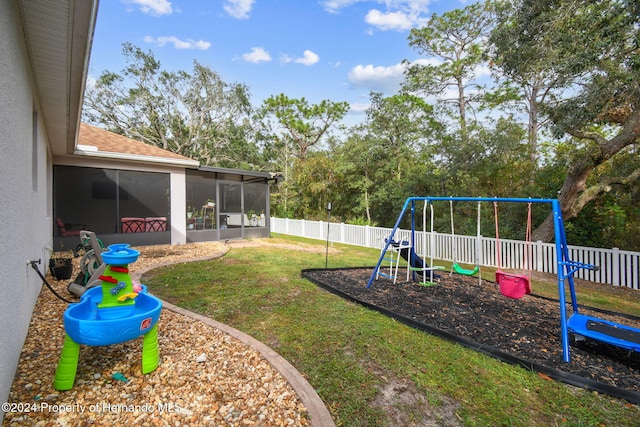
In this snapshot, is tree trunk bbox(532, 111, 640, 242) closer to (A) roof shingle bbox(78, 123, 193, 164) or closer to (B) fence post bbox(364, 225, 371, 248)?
(B) fence post bbox(364, 225, 371, 248)

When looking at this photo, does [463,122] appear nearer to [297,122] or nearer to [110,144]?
[297,122]

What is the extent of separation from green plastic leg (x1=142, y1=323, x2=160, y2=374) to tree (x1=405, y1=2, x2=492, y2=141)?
16.0 metres

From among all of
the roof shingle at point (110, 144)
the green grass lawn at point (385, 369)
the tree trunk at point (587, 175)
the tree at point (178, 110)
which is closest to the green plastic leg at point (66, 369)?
the green grass lawn at point (385, 369)

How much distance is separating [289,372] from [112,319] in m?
1.42

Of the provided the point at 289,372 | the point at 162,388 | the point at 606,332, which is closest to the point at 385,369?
the point at 289,372

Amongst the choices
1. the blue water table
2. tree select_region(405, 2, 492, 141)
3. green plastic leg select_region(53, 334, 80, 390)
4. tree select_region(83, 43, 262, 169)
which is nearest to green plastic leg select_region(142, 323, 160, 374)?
the blue water table

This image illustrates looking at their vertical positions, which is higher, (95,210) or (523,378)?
(95,210)

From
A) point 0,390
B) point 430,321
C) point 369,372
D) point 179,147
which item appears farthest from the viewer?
point 179,147

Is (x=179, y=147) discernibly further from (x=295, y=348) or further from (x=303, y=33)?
(x=295, y=348)

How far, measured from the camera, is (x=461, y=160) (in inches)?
426

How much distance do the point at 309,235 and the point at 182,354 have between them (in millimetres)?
11144

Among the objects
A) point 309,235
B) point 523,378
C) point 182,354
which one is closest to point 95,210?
point 309,235

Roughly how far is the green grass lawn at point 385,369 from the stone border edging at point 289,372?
0.08 meters

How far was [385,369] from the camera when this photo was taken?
2695 mm
